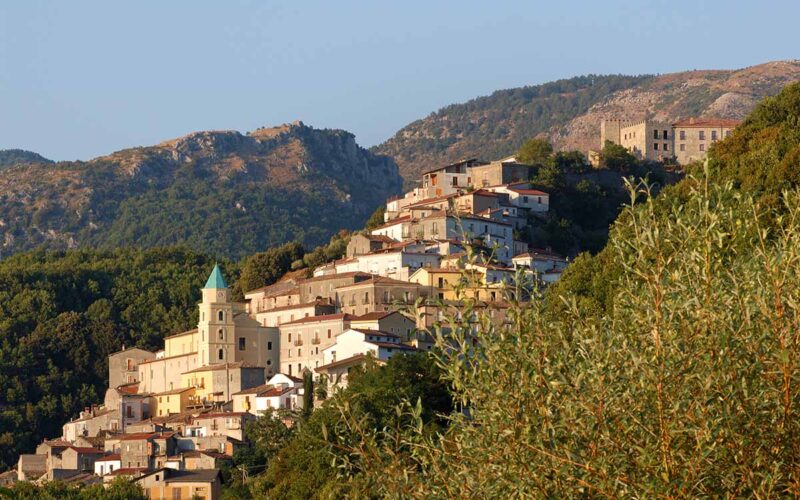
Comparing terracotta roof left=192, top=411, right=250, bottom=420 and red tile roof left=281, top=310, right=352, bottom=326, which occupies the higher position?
red tile roof left=281, top=310, right=352, bottom=326

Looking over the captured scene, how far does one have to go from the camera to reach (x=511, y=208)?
3179 inches

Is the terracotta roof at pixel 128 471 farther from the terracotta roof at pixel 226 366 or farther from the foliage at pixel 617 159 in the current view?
the foliage at pixel 617 159

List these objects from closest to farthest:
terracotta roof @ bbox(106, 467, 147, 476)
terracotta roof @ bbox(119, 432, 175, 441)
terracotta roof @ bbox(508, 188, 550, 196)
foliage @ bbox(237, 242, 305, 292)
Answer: terracotta roof @ bbox(106, 467, 147, 476)
terracotta roof @ bbox(119, 432, 175, 441)
terracotta roof @ bbox(508, 188, 550, 196)
foliage @ bbox(237, 242, 305, 292)

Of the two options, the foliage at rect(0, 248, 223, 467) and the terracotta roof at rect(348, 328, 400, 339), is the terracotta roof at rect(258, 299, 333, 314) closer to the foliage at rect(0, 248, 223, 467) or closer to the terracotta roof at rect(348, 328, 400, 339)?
the terracotta roof at rect(348, 328, 400, 339)

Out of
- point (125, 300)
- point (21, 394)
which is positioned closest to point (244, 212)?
point (125, 300)

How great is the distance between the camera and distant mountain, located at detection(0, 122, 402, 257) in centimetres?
17212

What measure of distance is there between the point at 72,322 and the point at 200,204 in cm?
9061

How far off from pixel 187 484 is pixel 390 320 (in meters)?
10.4

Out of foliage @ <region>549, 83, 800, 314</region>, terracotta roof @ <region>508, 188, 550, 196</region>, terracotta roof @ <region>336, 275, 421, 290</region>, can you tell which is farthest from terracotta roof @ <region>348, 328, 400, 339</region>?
terracotta roof @ <region>508, 188, 550, 196</region>

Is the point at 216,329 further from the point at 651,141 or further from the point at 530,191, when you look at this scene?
the point at 651,141

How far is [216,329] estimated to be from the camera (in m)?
72.6

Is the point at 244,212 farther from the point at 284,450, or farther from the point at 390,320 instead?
the point at 284,450

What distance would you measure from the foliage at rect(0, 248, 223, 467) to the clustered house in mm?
3068

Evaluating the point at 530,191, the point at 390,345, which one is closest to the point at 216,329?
the point at 390,345
